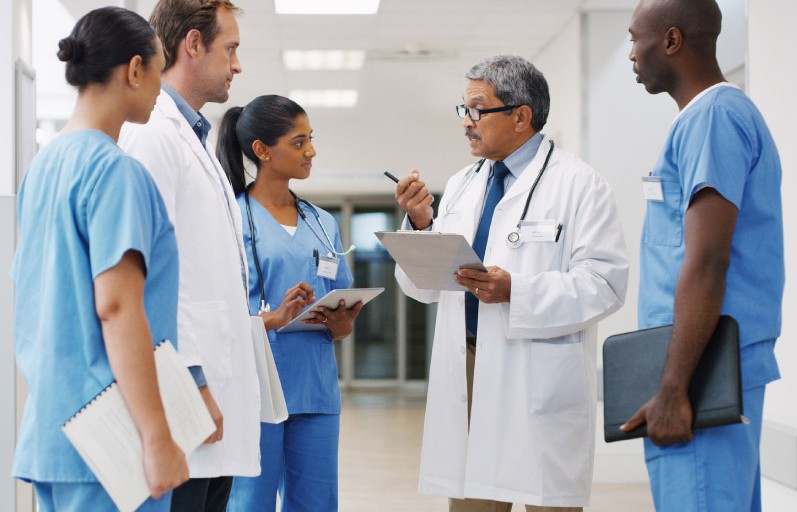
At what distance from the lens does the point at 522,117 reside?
8.92 feet

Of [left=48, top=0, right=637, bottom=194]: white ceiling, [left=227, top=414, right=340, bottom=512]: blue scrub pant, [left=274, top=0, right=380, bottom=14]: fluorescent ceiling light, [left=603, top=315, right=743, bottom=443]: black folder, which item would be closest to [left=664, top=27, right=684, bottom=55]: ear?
[left=603, top=315, right=743, bottom=443]: black folder

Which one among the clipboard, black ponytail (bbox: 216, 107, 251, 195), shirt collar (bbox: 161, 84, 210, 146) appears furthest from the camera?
black ponytail (bbox: 216, 107, 251, 195)

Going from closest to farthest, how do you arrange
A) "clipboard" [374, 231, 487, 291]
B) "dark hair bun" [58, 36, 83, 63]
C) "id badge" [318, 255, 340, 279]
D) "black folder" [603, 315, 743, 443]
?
"dark hair bun" [58, 36, 83, 63]
"black folder" [603, 315, 743, 443]
"clipboard" [374, 231, 487, 291]
"id badge" [318, 255, 340, 279]

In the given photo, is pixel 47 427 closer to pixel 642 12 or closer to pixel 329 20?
pixel 642 12

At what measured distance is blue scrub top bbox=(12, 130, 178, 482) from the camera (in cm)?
147

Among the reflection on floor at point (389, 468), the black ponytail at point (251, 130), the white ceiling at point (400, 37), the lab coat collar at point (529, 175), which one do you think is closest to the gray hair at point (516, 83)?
the lab coat collar at point (529, 175)

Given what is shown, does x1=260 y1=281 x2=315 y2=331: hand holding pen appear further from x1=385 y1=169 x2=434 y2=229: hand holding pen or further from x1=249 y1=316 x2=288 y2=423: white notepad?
x1=249 y1=316 x2=288 y2=423: white notepad

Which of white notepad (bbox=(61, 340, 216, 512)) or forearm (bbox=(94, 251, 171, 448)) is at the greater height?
forearm (bbox=(94, 251, 171, 448))

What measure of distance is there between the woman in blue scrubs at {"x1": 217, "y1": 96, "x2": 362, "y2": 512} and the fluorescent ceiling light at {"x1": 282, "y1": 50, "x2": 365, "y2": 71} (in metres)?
4.66

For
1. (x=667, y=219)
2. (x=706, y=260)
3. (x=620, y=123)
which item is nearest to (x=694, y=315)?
(x=706, y=260)

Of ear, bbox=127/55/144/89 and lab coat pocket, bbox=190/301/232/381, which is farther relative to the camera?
lab coat pocket, bbox=190/301/232/381

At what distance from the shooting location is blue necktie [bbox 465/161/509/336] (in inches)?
107

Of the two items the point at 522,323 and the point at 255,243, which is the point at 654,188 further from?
the point at 255,243

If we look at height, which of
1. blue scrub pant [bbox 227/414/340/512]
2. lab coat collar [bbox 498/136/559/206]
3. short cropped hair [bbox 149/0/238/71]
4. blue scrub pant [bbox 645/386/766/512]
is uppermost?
short cropped hair [bbox 149/0/238/71]
